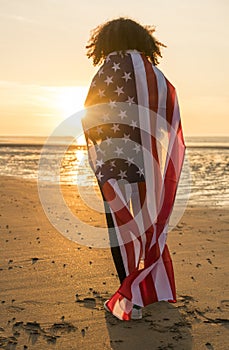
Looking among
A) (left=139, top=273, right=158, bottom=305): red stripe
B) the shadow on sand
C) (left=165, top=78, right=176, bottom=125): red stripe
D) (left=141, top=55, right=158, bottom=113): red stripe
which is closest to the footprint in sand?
the shadow on sand

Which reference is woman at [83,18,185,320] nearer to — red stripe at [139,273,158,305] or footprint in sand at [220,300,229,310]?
red stripe at [139,273,158,305]

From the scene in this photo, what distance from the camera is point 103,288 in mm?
4301

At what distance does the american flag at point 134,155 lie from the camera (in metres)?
3.84

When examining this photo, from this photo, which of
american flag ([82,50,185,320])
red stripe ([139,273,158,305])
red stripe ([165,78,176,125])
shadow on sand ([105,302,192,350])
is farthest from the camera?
red stripe ([165,78,176,125])

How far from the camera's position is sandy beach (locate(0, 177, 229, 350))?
3354 millimetres

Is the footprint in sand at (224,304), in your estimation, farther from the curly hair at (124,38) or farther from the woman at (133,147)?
the curly hair at (124,38)

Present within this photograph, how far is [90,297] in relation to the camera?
13.4 feet

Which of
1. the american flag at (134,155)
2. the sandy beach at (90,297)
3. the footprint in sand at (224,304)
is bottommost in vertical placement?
the footprint in sand at (224,304)

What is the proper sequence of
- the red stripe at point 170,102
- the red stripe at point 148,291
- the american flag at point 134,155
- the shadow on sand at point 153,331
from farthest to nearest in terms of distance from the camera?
the red stripe at point 170,102 → the american flag at point 134,155 → the red stripe at point 148,291 → the shadow on sand at point 153,331

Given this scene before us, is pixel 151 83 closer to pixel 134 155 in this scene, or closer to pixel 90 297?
pixel 134 155

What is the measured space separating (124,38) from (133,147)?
32.5 inches

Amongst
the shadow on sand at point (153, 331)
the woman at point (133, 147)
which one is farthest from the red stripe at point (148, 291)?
the shadow on sand at point (153, 331)

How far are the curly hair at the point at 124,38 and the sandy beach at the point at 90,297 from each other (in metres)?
1.89

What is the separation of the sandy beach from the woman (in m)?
0.23
